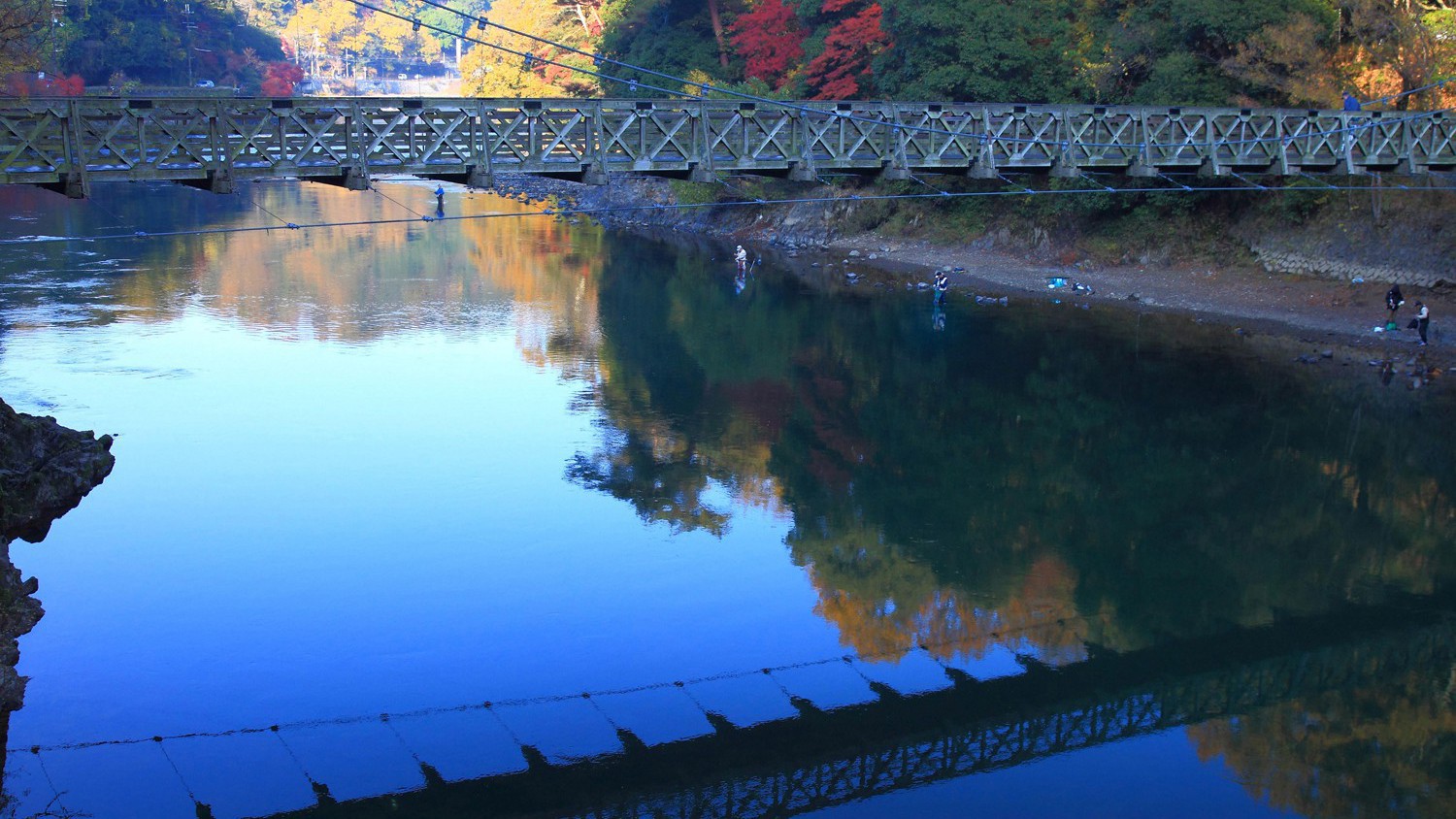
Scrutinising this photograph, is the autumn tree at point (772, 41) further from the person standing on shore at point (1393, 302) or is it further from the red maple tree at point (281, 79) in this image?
the red maple tree at point (281, 79)

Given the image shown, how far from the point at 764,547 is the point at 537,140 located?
787 centimetres

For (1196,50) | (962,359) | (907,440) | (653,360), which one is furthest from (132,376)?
(1196,50)

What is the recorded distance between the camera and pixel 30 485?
67.3 ft

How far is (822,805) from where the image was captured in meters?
14.0

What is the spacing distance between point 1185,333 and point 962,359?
6906 millimetres

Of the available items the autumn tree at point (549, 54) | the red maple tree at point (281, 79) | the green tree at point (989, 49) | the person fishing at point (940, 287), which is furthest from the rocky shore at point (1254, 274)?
the red maple tree at point (281, 79)

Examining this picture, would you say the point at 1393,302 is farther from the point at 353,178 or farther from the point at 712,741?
the point at 353,178

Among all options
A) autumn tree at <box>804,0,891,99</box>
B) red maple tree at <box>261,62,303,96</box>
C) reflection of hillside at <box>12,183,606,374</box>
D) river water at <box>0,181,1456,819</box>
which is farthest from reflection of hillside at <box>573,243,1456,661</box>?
red maple tree at <box>261,62,303,96</box>

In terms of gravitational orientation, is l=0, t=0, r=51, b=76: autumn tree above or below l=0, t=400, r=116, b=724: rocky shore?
above

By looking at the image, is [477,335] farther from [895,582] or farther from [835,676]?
[835,676]

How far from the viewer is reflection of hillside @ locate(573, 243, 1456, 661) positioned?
19391mm

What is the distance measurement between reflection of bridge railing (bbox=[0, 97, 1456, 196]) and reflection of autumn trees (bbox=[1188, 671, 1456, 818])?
40.3ft

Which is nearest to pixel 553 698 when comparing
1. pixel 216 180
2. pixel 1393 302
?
pixel 216 180

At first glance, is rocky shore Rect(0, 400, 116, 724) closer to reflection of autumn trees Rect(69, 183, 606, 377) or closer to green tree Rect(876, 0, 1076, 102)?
reflection of autumn trees Rect(69, 183, 606, 377)
